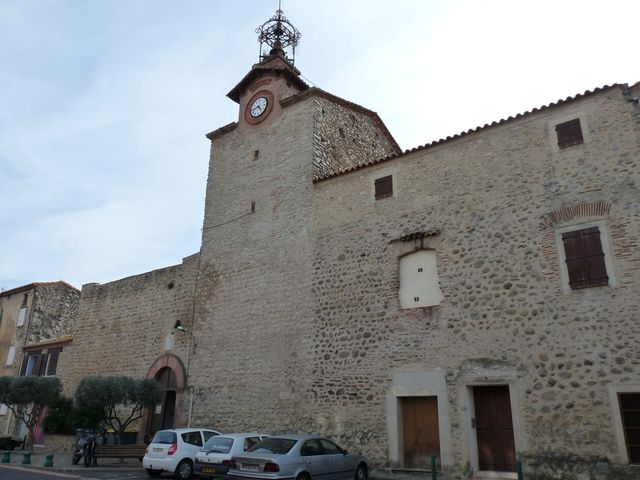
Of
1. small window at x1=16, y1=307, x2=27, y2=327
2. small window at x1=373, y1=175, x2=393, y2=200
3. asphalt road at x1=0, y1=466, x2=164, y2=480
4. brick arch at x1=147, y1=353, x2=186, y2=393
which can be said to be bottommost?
asphalt road at x1=0, y1=466, x2=164, y2=480

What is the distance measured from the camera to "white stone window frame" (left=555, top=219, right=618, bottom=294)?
10000 millimetres

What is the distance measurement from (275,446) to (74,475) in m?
6.05

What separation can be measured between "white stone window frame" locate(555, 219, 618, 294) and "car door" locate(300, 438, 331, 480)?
230 inches

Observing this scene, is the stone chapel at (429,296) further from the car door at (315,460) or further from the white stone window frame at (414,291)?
the car door at (315,460)

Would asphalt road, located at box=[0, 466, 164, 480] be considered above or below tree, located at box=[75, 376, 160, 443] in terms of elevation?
below

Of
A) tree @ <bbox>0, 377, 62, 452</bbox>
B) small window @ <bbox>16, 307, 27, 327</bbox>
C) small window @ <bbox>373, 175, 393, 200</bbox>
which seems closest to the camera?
small window @ <bbox>373, 175, 393, 200</bbox>

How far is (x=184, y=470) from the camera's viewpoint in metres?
11.6

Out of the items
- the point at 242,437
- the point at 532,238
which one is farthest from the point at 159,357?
the point at 532,238

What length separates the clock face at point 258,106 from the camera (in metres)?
18.5

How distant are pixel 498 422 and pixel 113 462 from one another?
11.1 meters

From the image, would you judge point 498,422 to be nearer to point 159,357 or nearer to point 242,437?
point 242,437

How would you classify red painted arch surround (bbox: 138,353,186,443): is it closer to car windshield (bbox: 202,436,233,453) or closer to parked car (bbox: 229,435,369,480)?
car windshield (bbox: 202,436,233,453)

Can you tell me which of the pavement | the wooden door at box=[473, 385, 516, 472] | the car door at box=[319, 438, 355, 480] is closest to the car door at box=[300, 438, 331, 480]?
the car door at box=[319, 438, 355, 480]

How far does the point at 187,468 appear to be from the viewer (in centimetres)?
1166
